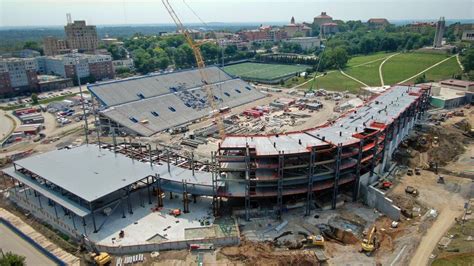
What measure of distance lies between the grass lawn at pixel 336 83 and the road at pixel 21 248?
410 feet

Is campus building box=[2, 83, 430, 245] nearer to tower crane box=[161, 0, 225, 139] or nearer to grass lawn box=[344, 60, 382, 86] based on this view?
tower crane box=[161, 0, 225, 139]

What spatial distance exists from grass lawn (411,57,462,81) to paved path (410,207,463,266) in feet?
375

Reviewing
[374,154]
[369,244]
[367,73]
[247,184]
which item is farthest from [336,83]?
[369,244]

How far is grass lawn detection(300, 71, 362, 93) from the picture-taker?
478 feet

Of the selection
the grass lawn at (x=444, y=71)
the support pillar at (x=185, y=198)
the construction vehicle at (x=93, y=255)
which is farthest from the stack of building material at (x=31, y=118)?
the grass lawn at (x=444, y=71)

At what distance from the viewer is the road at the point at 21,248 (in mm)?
45562

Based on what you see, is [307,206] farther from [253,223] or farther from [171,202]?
[171,202]

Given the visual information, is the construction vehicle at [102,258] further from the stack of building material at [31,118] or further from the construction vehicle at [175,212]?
the stack of building material at [31,118]

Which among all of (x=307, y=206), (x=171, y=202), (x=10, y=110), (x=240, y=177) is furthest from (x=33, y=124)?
(x=307, y=206)

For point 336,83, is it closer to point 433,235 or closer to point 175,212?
point 433,235

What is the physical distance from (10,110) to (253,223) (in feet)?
379

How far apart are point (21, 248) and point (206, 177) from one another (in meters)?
29.2

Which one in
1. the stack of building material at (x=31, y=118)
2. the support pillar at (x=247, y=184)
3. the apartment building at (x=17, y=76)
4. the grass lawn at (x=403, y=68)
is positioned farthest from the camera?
the grass lawn at (x=403, y=68)

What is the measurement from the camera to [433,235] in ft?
156
